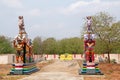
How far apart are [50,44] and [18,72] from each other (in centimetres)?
6333

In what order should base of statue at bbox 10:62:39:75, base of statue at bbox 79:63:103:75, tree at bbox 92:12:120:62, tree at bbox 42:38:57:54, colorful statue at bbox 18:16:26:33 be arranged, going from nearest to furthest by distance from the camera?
1. base of statue at bbox 79:63:103:75
2. base of statue at bbox 10:62:39:75
3. colorful statue at bbox 18:16:26:33
4. tree at bbox 92:12:120:62
5. tree at bbox 42:38:57:54

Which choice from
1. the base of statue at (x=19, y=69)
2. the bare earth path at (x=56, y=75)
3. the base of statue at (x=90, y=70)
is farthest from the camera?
Answer: the base of statue at (x=19, y=69)

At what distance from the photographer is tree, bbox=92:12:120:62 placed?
142ft

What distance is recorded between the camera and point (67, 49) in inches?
3410

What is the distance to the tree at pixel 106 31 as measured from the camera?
142 feet

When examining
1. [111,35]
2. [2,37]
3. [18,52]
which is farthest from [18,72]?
[2,37]

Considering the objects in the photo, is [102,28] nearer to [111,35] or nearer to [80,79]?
[111,35]

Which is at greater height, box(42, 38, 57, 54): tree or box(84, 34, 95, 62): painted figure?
box(42, 38, 57, 54): tree

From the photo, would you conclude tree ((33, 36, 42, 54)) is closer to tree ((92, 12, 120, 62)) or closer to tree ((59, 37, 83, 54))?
tree ((59, 37, 83, 54))

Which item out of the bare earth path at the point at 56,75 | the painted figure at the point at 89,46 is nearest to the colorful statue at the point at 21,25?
the bare earth path at the point at 56,75

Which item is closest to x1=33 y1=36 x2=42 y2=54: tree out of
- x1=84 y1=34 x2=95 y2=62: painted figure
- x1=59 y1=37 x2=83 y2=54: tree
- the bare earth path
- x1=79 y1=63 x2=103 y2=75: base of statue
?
x1=59 y1=37 x2=83 y2=54: tree

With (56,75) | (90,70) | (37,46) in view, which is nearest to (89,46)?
(90,70)

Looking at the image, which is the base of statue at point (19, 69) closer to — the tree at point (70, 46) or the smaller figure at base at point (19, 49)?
the smaller figure at base at point (19, 49)

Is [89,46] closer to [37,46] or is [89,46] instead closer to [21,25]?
[21,25]
